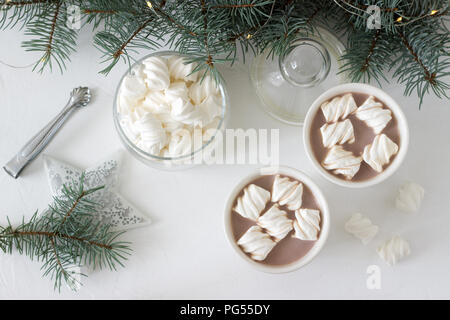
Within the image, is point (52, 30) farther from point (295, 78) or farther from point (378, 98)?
point (378, 98)

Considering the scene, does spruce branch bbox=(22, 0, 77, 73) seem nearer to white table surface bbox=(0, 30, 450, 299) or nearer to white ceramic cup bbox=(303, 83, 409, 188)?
white table surface bbox=(0, 30, 450, 299)

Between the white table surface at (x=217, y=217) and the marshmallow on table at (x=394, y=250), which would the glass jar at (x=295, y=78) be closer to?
the white table surface at (x=217, y=217)

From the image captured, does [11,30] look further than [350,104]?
Yes

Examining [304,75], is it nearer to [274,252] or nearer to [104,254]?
[274,252]
